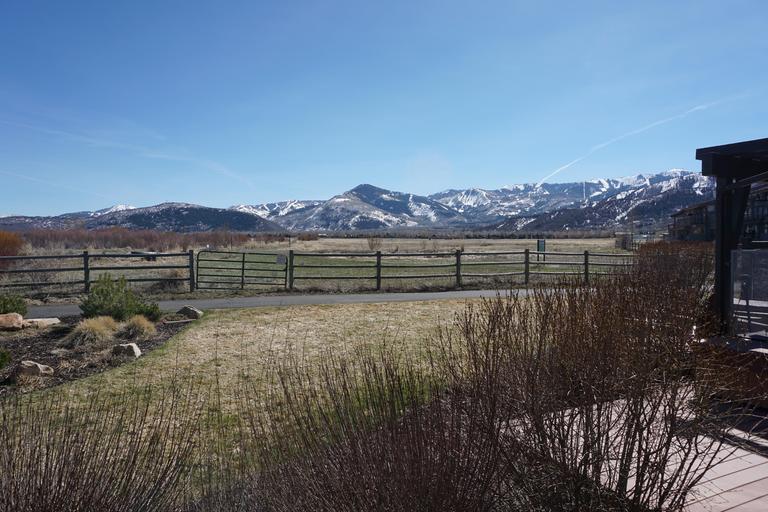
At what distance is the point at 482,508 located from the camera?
112 inches

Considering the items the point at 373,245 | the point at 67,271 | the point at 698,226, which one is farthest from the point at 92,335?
the point at 373,245

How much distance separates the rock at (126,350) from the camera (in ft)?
32.8

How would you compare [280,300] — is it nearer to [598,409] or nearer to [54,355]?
[54,355]

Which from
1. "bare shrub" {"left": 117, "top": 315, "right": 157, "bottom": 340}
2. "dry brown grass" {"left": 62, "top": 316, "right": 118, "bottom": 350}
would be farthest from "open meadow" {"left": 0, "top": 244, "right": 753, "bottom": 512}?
"bare shrub" {"left": 117, "top": 315, "right": 157, "bottom": 340}

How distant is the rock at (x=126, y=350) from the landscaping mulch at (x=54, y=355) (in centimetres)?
18

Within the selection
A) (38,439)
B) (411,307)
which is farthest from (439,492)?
(411,307)

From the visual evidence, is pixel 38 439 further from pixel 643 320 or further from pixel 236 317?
pixel 236 317

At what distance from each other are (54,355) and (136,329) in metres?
1.92

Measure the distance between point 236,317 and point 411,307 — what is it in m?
4.52

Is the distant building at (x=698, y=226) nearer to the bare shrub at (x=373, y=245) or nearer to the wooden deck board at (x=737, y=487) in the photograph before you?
the wooden deck board at (x=737, y=487)

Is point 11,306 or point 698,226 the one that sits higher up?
point 698,226

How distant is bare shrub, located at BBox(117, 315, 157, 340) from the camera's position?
1168cm

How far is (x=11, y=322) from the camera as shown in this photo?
40.6 ft

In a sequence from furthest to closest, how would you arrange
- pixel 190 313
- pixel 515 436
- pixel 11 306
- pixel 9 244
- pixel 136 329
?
pixel 9 244, pixel 190 313, pixel 11 306, pixel 136 329, pixel 515 436
